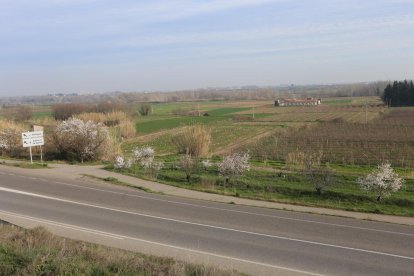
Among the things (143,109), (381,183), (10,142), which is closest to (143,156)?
(381,183)

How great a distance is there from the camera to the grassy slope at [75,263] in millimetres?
7195

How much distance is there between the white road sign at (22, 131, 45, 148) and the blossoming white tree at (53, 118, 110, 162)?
6.50 ft

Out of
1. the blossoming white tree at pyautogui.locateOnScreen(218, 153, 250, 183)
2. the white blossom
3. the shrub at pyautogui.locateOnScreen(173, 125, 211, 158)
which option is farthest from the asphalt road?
the shrub at pyautogui.locateOnScreen(173, 125, 211, 158)

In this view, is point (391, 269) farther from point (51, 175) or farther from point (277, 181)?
point (51, 175)

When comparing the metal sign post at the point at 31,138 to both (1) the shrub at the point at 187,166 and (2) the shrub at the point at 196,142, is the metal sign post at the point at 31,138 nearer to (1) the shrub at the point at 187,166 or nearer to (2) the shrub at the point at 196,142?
(1) the shrub at the point at 187,166

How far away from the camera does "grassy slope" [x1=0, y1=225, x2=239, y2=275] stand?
7.20m

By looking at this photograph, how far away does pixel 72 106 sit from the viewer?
87.3 metres

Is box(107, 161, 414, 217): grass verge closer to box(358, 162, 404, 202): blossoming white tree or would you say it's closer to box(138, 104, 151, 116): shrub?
box(358, 162, 404, 202): blossoming white tree

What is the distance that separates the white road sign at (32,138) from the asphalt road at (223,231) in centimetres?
890

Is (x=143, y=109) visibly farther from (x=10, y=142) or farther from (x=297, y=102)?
(x=10, y=142)

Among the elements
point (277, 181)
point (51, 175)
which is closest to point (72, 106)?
point (51, 175)

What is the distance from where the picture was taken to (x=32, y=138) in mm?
27016

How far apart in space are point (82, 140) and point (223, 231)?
1830cm

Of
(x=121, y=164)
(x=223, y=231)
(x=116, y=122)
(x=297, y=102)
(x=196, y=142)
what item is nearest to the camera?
(x=223, y=231)
